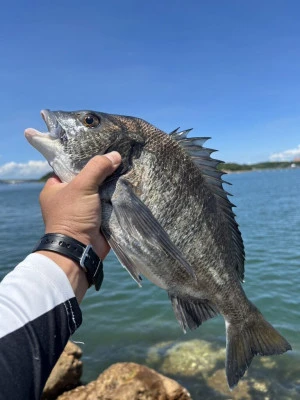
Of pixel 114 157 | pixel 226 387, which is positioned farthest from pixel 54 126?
pixel 226 387

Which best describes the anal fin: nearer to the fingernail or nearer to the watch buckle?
the watch buckle

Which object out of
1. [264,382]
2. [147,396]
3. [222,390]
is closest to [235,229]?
[147,396]

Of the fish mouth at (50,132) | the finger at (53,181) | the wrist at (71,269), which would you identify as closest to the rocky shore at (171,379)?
the wrist at (71,269)

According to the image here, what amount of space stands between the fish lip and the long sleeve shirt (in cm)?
112

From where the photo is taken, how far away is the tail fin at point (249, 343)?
3.46m

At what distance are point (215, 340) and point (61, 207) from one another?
24.1 feet

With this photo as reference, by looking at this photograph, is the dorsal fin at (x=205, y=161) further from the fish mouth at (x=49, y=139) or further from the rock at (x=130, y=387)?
the rock at (x=130, y=387)

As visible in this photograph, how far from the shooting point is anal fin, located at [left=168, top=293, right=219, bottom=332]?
335 cm

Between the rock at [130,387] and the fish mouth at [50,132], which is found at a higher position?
the fish mouth at [50,132]

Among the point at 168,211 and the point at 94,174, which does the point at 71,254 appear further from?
the point at 168,211

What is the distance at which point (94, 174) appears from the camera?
262 cm

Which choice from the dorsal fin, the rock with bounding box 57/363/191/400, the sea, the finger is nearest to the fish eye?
the finger

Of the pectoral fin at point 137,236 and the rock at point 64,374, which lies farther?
the rock at point 64,374

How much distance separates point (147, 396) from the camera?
4965 mm
